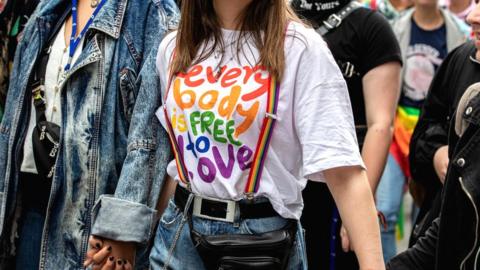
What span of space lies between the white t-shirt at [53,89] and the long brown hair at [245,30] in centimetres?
63

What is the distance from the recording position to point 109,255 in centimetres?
332

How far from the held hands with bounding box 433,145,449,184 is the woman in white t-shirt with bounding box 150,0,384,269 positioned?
147 centimetres

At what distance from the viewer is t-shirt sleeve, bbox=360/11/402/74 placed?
4484 mm

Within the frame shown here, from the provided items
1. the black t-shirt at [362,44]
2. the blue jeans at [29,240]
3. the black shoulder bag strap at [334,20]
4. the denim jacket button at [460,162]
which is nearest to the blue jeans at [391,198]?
the black t-shirt at [362,44]

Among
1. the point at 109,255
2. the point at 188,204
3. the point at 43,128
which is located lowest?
the point at 109,255

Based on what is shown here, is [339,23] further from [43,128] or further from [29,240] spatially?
[29,240]

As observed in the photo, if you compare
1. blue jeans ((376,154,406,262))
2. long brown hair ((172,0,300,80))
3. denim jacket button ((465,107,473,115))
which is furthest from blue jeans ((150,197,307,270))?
blue jeans ((376,154,406,262))

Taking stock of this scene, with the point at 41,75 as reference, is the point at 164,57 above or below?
above

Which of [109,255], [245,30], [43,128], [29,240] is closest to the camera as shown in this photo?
[245,30]

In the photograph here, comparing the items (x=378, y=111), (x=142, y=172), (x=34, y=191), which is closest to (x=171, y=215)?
(x=142, y=172)

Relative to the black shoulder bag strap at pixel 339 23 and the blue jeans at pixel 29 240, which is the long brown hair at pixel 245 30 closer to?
the blue jeans at pixel 29 240

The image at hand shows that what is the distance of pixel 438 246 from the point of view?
332cm

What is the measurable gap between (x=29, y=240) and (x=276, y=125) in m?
1.41

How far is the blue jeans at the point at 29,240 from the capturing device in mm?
3947
